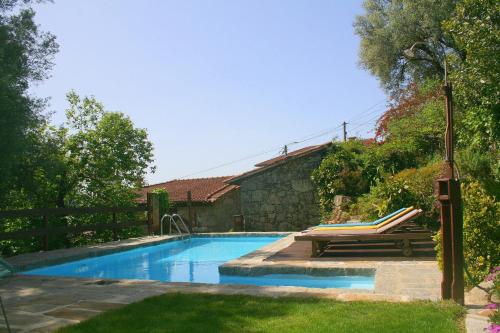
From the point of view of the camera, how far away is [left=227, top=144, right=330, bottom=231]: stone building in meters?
18.6

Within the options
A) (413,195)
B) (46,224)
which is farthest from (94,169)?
(413,195)

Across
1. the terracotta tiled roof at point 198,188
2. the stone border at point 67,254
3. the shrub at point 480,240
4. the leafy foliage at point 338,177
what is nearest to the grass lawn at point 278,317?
the shrub at point 480,240

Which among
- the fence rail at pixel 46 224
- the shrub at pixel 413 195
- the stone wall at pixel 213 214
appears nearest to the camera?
the fence rail at pixel 46 224

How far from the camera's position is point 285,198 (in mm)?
18828

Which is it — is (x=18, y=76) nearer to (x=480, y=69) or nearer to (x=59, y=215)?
(x=59, y=215)

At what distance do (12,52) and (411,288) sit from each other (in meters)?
8.18

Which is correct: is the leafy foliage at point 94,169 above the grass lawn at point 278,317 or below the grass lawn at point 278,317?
above

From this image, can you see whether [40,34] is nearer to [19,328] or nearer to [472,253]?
[19,328]

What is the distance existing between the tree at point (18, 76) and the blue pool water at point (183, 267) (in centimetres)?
257

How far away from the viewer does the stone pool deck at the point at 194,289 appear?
504cm

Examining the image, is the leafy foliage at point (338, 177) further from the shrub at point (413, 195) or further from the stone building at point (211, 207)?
the stone building at point (211, 207)

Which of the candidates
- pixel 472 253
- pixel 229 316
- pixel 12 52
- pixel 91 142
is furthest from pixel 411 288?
pixel 91 142

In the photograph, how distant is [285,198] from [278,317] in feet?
47.3

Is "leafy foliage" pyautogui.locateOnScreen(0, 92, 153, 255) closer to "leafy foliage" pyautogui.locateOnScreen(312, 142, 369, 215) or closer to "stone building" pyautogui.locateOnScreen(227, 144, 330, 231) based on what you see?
"stone building" pyautogui.locateOnScreen(227, 144, 330, 231)
